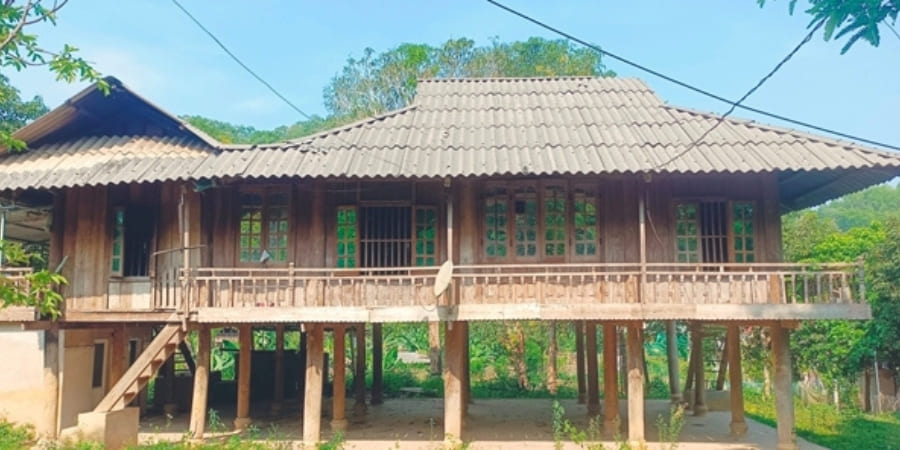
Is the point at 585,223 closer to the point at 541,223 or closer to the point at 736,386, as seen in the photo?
the point at 541,223

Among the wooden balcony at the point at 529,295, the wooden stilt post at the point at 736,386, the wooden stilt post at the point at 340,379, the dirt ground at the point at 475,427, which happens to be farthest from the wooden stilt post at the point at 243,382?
the wooden stilt post at the point at 736,386

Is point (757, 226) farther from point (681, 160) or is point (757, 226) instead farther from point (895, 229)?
point (895, 229)

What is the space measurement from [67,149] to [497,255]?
26.7 ft

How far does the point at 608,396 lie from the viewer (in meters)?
12.9

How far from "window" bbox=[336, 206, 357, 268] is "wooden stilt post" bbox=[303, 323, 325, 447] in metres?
1.22

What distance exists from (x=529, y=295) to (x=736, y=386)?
5036 millimetres

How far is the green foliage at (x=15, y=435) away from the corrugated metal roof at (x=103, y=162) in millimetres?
4807

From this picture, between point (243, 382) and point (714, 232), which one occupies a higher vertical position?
point (714, 232)

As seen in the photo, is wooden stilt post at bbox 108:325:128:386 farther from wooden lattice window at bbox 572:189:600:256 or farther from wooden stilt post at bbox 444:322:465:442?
wooden lattice window at bbox 572:189:600:256

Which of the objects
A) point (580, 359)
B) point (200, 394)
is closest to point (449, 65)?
point (580, 359)

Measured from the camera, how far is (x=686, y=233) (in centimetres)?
1208

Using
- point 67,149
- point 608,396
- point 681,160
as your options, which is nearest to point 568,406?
point 608,396

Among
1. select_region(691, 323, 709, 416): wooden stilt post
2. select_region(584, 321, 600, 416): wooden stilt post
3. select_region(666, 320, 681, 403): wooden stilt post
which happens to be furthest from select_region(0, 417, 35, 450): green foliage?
select_region(666, 320, 681, 403): wooden stilt post

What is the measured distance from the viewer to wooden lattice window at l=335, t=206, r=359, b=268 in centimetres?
1220
